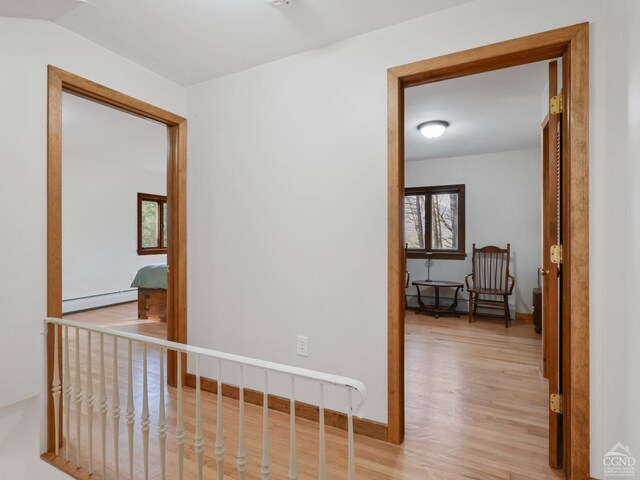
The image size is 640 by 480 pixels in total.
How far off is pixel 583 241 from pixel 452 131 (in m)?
2.85

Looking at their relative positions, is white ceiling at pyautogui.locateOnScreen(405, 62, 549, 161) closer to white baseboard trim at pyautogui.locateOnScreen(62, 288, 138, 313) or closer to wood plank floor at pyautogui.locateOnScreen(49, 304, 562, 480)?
wood plank floor at pyautogui.locateOnScreen(49, 304, 562, 480)

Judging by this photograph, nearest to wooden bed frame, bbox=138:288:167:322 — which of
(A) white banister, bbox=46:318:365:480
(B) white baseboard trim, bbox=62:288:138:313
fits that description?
(B) white baseboard trim, bbox=62:288:138:313

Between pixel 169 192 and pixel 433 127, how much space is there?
2.74 metres

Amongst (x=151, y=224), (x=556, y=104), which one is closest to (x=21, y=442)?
(x=556, y=104)

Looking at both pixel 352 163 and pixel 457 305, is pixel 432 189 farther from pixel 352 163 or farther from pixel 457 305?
pixel 352 163

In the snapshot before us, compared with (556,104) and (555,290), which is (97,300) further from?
(556,104)

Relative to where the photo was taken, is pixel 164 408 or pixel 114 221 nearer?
pixel 164 408

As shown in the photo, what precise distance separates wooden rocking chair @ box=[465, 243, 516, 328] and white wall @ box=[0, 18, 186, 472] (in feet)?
15.4

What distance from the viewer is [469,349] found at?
11.8ft

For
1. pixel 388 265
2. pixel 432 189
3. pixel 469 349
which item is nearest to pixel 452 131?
pixel 432 189

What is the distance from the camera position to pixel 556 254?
1.74 m

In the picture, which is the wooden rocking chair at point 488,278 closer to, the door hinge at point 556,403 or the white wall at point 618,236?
the door hinge at point 556,403

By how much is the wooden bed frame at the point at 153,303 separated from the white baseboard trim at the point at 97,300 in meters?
1.17
